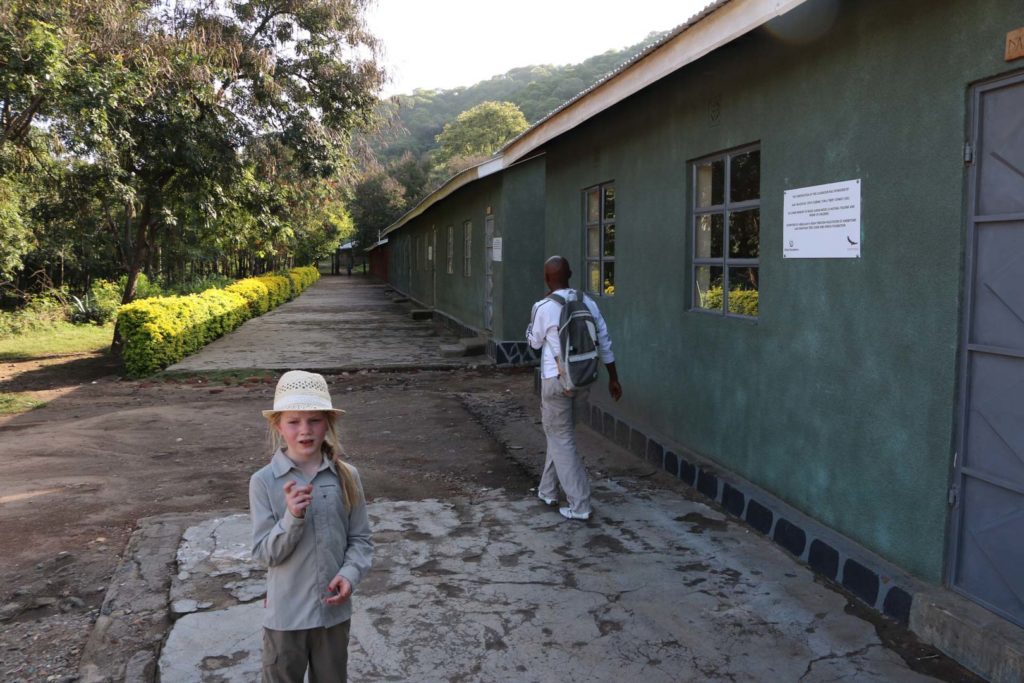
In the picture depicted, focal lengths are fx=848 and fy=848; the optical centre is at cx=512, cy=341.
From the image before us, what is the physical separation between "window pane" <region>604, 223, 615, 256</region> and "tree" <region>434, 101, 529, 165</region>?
5559cm

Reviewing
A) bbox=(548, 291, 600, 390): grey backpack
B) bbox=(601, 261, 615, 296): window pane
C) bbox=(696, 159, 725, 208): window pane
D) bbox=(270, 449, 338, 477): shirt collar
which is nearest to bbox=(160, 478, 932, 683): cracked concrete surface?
bbox=(548, 291, 600, 390): grey backpack

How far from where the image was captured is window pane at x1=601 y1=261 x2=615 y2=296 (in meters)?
8.35

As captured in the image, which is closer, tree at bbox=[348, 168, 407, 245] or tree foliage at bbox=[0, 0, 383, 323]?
tree foliage at bbox=[0, 0, 383, 323]

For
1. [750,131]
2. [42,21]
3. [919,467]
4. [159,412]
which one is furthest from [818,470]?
[42,21]

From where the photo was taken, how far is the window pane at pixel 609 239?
8.32 m

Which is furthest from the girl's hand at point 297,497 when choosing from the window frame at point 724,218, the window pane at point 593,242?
the window pane at point 593,242

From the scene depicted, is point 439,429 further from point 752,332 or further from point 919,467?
point 919,467

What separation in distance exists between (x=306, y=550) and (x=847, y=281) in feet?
10.7

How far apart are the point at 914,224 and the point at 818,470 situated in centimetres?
152

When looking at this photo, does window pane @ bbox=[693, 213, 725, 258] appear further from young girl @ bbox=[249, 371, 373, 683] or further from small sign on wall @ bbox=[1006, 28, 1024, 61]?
young girl @ bbox=[249, 371, 373, 683]

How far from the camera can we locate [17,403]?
432 inches

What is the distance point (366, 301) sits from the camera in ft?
111

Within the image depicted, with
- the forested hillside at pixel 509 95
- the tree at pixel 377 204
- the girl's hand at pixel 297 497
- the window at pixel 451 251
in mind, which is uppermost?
the forested hillside at pixel 509 95

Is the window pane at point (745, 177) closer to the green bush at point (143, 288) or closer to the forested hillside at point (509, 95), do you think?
the green bush at point (143, 288)
